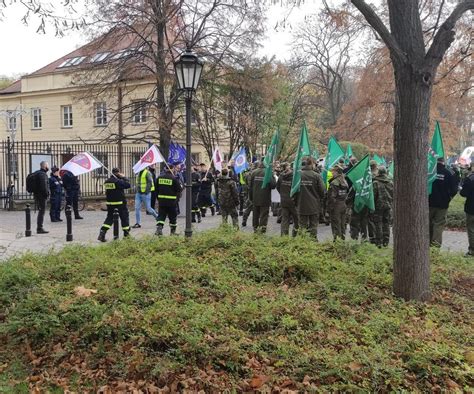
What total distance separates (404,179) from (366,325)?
190 cm

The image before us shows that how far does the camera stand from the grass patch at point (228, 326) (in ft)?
13.6

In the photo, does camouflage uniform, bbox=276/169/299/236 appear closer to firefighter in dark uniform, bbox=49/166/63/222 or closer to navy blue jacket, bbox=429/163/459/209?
navy blue jacket, bbox=429/163/459/209

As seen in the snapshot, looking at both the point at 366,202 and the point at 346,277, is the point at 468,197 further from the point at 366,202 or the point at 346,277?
the point at 346,277

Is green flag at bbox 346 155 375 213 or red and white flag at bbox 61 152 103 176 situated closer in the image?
green flag at bbox 346 155 375 213

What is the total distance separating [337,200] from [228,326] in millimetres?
7025

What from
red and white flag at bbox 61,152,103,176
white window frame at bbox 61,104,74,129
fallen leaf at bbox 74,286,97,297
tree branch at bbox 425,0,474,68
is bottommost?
fallen leaf at bbox 74,286,97,297

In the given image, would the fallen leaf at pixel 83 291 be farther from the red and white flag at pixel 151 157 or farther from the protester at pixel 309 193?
the red and white flag at pixel 151 157

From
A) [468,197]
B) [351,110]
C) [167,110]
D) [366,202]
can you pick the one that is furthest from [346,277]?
[351,110]

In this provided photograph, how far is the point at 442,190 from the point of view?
10422mm

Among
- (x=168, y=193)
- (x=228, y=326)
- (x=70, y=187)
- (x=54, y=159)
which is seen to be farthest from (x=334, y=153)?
(x=54, y=159)

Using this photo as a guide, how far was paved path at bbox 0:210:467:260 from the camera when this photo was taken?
1173 centimetres

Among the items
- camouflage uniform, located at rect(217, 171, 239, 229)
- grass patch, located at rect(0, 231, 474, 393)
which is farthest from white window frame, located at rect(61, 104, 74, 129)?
grass patch, located at rect(0, 231, 474, 393)

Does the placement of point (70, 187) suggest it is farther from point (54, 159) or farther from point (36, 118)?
point (36, 118)

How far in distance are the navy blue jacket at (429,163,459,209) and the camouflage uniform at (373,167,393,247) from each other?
917mm
